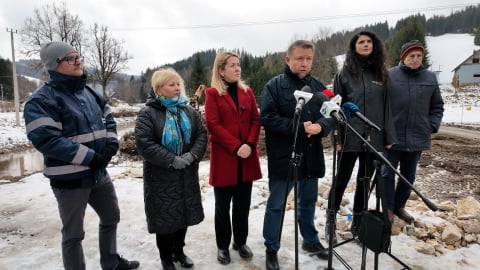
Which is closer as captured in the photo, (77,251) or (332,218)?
(332,218)

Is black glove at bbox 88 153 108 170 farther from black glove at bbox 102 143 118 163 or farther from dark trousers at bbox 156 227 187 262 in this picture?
dark trousers at bbox 156 227 187 262

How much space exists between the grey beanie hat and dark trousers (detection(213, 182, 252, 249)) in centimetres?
179

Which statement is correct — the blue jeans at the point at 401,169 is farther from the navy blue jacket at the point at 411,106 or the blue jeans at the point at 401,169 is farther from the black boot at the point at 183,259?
the black boot at the point at 183,259

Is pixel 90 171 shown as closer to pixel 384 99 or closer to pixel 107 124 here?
pixel 107 124

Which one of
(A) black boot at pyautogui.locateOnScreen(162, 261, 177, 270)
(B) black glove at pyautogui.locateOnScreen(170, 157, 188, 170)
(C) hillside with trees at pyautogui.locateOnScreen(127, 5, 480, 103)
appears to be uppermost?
(C) hillside with trees at pyautogui.locateOnScreen(127, 5, 480, 103)

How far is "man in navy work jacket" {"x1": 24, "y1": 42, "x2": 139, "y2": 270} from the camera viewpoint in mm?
2164

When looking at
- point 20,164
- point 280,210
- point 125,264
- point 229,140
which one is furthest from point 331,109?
point 20,164

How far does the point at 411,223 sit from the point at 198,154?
286 cm

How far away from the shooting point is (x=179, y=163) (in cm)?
266

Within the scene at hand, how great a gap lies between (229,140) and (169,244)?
1209 mm

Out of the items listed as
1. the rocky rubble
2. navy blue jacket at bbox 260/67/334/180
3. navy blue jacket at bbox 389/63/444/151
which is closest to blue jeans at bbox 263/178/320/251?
navy blue jacket at bbox 260/67/334/180

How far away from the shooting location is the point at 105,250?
2830 mm

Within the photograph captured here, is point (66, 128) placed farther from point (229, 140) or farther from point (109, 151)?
point (229, 140)

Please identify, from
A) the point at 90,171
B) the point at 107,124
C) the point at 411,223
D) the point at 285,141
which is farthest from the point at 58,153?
the point at 411,223
